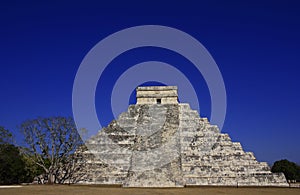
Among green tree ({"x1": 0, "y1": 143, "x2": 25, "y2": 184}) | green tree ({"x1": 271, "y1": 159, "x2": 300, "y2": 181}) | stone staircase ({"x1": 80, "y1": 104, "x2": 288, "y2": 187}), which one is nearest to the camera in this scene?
stone staircase ({"x1": 80, "y1": 104, "x2": 288, "y2": 187})

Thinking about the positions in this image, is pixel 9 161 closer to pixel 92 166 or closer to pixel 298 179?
pixel 92 166

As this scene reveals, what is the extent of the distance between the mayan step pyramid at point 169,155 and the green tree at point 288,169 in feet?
61.9

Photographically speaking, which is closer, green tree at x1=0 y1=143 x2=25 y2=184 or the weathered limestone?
green tree at x1=0 y1=143 x2=25 y2=184

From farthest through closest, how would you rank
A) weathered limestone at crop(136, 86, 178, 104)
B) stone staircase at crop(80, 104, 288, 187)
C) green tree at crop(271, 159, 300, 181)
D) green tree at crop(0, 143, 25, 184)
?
green tree at crop(271, 159, 300, 181) < weathered limestone at crop(136, 86, 178, 104) < green tree at crop(0, 143, 25, 184) < stone staircase at crop(80, 104, 288, 187)

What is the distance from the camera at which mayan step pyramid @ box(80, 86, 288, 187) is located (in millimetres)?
16031

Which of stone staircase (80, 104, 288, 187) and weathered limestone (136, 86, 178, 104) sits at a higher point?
weathered limestone (136, 86, 178, 104)

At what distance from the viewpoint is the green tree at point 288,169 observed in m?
34.5

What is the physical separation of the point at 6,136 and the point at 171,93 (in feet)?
39.5

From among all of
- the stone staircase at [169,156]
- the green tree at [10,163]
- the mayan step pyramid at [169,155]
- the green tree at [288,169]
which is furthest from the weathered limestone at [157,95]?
the green tree at [288,169]

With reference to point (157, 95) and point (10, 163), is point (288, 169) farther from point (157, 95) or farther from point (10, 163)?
point (10, 163)

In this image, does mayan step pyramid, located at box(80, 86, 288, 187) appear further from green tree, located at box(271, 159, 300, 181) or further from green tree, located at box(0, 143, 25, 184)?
green tree, located at box(271, 159, 300, 181)

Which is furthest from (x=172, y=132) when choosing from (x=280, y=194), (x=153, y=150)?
(x=280, y=194)

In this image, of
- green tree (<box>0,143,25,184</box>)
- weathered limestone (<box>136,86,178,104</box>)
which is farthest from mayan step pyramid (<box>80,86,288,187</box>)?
green tree (<box>0,143,25,184</box>)

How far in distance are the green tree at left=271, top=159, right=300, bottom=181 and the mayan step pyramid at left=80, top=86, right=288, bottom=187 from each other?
61.9 ft
